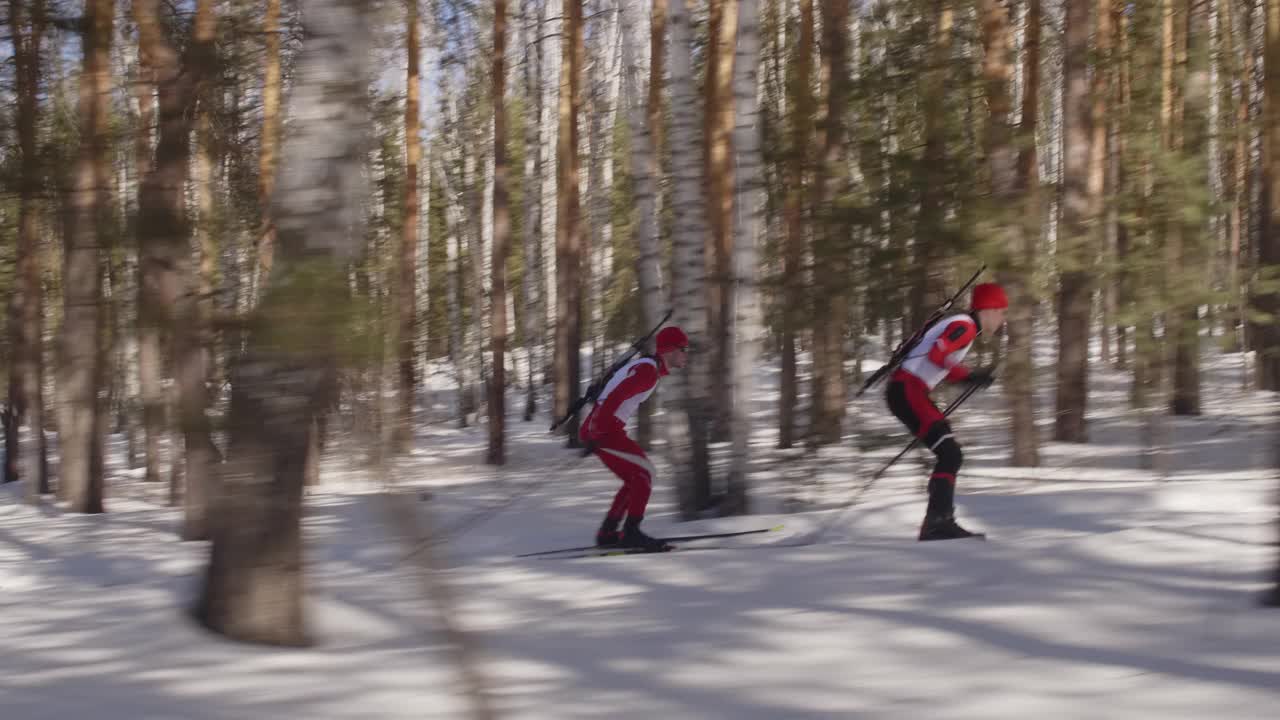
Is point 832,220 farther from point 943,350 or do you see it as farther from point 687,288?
point 943,350

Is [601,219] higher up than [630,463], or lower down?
higher up

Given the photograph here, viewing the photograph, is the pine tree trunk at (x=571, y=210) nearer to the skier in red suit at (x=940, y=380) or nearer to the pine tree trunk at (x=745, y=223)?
the pine tree trunk at (x=745, y=223)

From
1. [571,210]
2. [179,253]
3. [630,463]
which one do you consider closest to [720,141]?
[571,210]

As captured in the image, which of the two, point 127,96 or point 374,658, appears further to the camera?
point 127,96

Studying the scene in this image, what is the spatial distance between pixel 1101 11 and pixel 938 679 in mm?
17477

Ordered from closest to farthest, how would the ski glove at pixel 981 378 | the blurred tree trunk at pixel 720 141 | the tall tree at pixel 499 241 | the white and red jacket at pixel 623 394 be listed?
1. the ski glove at pixel 981 378
2. the white and red jacket at pixel 623 394
3. the blurred tree trunk at pixel 720 141
4. the tall tree at pixel 499 241

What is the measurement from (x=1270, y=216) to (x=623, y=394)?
11088 mm

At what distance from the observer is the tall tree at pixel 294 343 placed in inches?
109

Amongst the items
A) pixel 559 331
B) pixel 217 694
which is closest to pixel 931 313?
pixel 217 694

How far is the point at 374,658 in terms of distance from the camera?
14.9ft

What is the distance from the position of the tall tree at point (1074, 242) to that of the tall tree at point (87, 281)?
8.24 meters

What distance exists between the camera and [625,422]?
920 centimetres

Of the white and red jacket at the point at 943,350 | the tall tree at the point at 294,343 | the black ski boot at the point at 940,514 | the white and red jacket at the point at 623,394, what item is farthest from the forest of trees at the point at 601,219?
the black ski boot at the point at 940,514

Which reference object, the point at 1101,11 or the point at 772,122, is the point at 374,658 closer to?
the point at 772,122
